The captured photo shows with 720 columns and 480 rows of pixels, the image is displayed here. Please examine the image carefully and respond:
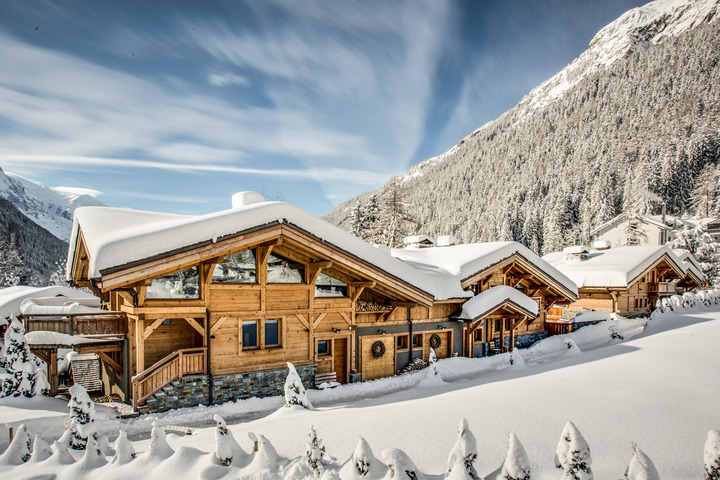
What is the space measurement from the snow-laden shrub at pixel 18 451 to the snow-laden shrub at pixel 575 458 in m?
8.10

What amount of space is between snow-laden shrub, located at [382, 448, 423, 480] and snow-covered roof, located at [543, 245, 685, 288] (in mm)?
26674

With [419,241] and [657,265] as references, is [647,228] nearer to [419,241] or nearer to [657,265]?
[657,265]

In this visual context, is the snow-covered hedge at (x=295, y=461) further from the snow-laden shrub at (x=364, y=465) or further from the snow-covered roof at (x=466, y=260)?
the snow-covered roof at (x=466, y=260)

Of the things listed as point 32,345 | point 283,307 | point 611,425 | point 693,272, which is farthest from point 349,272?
point 693,272

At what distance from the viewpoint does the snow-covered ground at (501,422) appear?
5.54 metres

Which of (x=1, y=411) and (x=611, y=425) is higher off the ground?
(x=611, y=425)

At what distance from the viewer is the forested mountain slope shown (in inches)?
2842

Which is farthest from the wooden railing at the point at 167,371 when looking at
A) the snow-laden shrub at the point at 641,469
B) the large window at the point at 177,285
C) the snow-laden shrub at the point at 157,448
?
the snow-laden shrub at the point at 641,469

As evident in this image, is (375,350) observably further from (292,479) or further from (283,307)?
(292,479)

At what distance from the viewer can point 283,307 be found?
1342 centimetres

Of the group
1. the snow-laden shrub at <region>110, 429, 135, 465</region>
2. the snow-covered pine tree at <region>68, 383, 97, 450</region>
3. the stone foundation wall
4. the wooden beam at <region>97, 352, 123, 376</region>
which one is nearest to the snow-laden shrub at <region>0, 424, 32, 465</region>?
the snow-covered pine tree at <region>68, 383, 97, 450</region>

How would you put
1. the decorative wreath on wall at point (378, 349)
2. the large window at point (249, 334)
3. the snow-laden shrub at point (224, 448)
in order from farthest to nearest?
the decorative wreath on wall at point (378, 349) → the large window at point (249, 334) → the snow-laden shrub at point (224, 448)

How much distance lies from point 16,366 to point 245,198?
8.43 m

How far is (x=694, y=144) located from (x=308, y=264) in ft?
314
